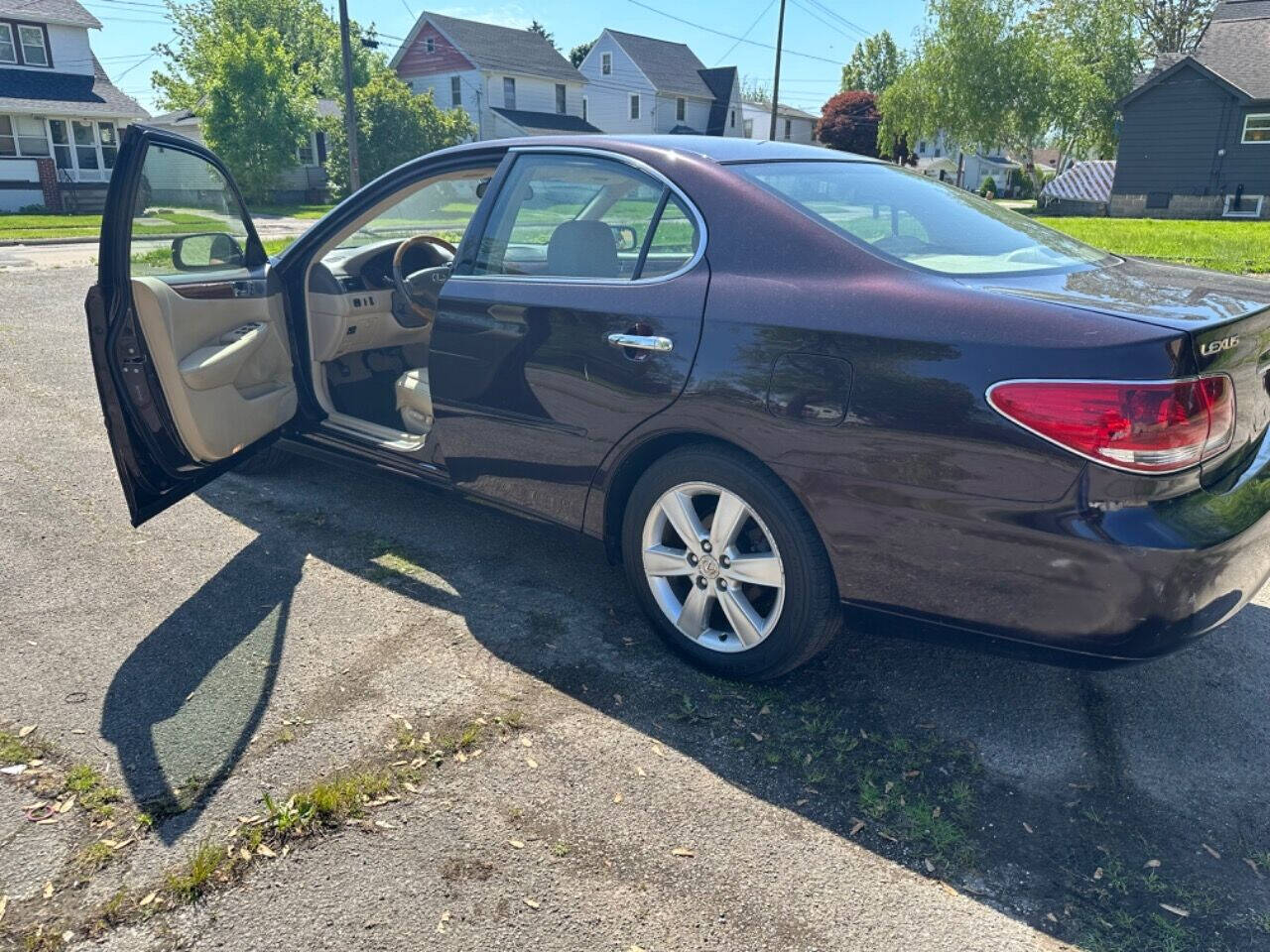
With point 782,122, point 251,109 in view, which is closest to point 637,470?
point 251,109

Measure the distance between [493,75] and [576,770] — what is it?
151 feet

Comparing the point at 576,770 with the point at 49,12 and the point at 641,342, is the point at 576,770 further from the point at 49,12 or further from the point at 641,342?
the point at 49,12

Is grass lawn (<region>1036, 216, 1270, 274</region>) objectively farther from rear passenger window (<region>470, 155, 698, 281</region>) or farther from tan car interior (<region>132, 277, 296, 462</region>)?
tan car interior (<region>132, 277, 296, 462</region>)

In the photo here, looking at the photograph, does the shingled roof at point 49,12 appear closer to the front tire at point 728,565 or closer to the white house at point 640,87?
the white house at point 640,87

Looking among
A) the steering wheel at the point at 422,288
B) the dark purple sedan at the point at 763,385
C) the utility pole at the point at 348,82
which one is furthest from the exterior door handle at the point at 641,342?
the utility pole at the point at 348,82

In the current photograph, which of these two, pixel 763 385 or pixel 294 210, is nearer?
pixel 763 385

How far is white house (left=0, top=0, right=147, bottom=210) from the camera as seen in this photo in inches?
1250

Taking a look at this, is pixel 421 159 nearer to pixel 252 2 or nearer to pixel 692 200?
pixel 692 200

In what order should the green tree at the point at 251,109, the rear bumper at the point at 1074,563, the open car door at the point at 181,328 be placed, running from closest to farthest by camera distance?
1. the rear bumper at the point at 1074,563
2. the open car door at the point at 181,328
3. the green tree at the point at 251,109

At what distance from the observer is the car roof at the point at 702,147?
343 cm

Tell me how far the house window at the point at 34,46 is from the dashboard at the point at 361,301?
36217mm

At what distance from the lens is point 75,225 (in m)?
25.4

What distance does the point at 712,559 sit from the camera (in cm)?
313

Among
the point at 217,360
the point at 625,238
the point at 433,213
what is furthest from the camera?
the point at 433,213
